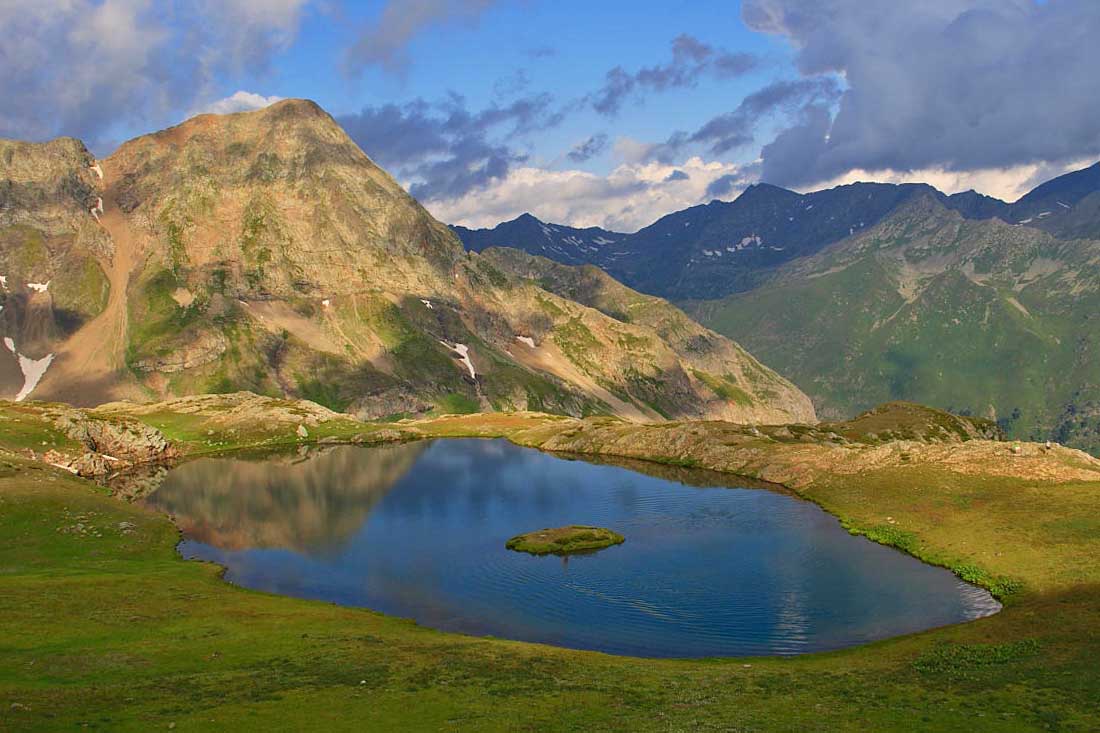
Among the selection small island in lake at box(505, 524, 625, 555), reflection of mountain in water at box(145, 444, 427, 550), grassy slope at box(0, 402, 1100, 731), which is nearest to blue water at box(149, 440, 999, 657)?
reflection of mountain in water at box(145, 444, 427, 550)

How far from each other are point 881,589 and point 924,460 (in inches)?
2145

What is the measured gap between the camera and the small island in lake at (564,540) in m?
100

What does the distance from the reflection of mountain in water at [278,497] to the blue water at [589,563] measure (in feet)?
1.87

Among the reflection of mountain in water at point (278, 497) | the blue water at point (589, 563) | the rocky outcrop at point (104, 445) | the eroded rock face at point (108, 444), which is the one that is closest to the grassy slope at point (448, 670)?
the blue water at point (589, 563)

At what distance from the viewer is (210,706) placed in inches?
1558

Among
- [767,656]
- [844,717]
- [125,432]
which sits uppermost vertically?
[125,432]

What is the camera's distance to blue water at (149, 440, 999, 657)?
234 ft

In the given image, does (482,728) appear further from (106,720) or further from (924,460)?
(924,460)

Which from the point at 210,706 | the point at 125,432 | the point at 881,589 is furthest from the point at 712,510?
the point at 125,432

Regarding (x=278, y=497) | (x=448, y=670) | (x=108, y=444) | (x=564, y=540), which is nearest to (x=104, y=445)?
(x=108, y=444)

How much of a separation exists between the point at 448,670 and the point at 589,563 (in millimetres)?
45944

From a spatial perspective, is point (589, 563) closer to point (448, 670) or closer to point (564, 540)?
point (564, 540)

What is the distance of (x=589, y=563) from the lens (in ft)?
308

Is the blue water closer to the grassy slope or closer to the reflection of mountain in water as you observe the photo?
the reflection of mountain in water
